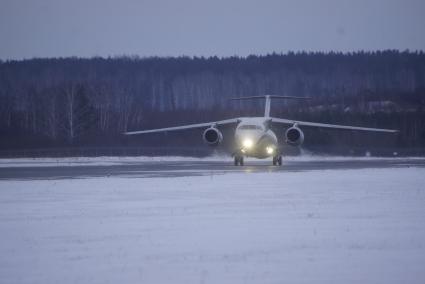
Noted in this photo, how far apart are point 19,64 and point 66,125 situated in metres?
86.0

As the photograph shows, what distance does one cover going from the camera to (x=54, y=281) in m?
8.42

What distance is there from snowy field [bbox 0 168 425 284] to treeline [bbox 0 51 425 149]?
44.0 metres

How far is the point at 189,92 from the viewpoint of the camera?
128875 millimetres

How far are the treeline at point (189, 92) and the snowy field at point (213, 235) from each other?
144 ft

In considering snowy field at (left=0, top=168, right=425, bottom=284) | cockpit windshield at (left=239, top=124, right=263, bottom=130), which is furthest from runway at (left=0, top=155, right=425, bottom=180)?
snowy field at (left=0, top=168, right=425, bottom=284)

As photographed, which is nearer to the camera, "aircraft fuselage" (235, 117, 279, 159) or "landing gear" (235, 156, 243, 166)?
"aircraft fuselage" (235, 117, 279, 159)

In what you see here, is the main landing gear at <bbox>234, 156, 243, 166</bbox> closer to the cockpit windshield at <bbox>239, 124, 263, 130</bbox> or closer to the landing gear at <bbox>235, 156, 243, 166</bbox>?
the landing gear at <bbox>235, 156, 243, 166</bbox>

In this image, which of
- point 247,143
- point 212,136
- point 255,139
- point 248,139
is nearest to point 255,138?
point 255,139

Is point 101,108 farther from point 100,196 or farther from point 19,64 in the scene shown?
point 19,64

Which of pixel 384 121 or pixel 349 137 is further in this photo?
pixel 384 121

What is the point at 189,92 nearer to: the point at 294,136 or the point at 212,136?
the point at 212,136

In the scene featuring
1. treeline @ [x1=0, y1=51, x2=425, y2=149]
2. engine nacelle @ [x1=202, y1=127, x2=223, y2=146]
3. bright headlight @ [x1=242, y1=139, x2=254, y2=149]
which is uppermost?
treeline @ [x1=0, y1=51, x2=425, y2=149]

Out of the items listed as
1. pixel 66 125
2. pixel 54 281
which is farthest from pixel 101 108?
pixel 54 281

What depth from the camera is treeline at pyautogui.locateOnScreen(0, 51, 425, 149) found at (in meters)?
70.8
